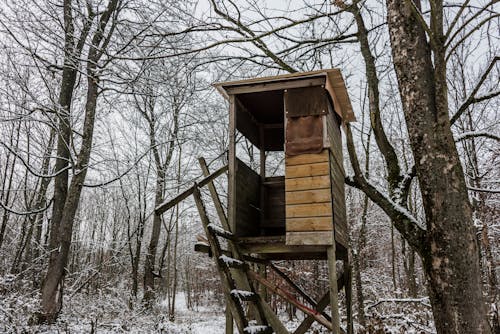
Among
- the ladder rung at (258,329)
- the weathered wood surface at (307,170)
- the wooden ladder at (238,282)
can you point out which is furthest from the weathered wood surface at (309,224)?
the ladder rung at (258,329)

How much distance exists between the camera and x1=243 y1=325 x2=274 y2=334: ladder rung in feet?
15.9

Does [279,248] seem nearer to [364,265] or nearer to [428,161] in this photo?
[428,161]

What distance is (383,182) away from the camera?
16.2 meters

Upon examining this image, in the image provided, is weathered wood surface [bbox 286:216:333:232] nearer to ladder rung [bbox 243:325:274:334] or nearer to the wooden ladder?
the wooden ladder

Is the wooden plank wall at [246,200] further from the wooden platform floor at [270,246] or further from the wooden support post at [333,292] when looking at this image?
the wooden support post at [333,292]

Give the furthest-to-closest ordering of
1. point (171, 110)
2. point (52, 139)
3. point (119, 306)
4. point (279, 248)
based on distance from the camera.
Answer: point (171, 110) < point (52, 139) < point (119, 306) < point (279, 248)

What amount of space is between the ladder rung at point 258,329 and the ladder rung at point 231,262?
86 cm

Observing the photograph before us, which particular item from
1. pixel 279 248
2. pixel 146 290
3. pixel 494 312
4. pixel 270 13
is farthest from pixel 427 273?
pixel 146 290

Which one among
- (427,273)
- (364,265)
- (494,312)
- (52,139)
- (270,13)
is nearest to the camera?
(427,273)

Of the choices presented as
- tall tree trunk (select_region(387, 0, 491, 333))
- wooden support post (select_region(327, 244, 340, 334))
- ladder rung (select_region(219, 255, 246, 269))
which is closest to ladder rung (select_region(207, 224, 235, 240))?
ladder rung (select_region(219, 255, 246, 269))

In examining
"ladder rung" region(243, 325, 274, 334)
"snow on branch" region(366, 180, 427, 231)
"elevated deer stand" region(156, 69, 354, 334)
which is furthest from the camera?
"elevated deer stand" region(156, 69, 354, 334)

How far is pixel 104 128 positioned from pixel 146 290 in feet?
20.9

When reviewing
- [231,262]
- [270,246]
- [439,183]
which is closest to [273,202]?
[270,246]

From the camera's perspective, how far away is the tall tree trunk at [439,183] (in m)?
3.56
